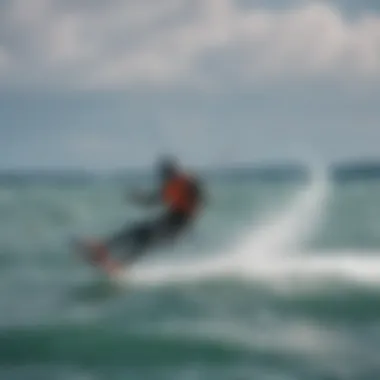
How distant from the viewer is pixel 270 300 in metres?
1.70

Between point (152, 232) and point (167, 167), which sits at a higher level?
point (167, 167)

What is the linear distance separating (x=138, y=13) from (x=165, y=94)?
0.17 meters

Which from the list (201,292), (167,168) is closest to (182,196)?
(167,168)

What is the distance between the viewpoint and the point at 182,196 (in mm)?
1673

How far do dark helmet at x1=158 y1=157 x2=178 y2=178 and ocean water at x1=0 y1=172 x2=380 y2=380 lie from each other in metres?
0.08

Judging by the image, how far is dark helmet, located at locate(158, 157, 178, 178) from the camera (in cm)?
169

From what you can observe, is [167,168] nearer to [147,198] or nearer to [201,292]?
[147,198]

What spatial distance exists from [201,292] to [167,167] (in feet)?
0.86

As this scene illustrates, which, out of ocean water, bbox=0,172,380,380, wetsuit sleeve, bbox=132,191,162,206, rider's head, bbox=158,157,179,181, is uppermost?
rider's head, bbox=158,157,179,181

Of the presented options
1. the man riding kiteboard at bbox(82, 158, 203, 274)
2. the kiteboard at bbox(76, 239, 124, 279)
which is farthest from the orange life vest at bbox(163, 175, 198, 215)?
the kiteboard at bbox(76, 239, 124, 279)

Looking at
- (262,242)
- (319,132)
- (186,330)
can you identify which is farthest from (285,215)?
(186,330)

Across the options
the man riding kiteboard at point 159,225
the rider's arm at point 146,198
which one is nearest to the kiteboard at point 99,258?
the man riding kiteboard at point 159,225

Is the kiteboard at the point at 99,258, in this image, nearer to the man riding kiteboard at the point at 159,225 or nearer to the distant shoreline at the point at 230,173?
the man riding kiteboard at the point at 159,225

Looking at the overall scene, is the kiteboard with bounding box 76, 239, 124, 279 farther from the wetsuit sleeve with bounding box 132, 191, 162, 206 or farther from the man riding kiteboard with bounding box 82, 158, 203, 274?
the wetsuit sleeve with bounding box 132, 191, 162, 206
